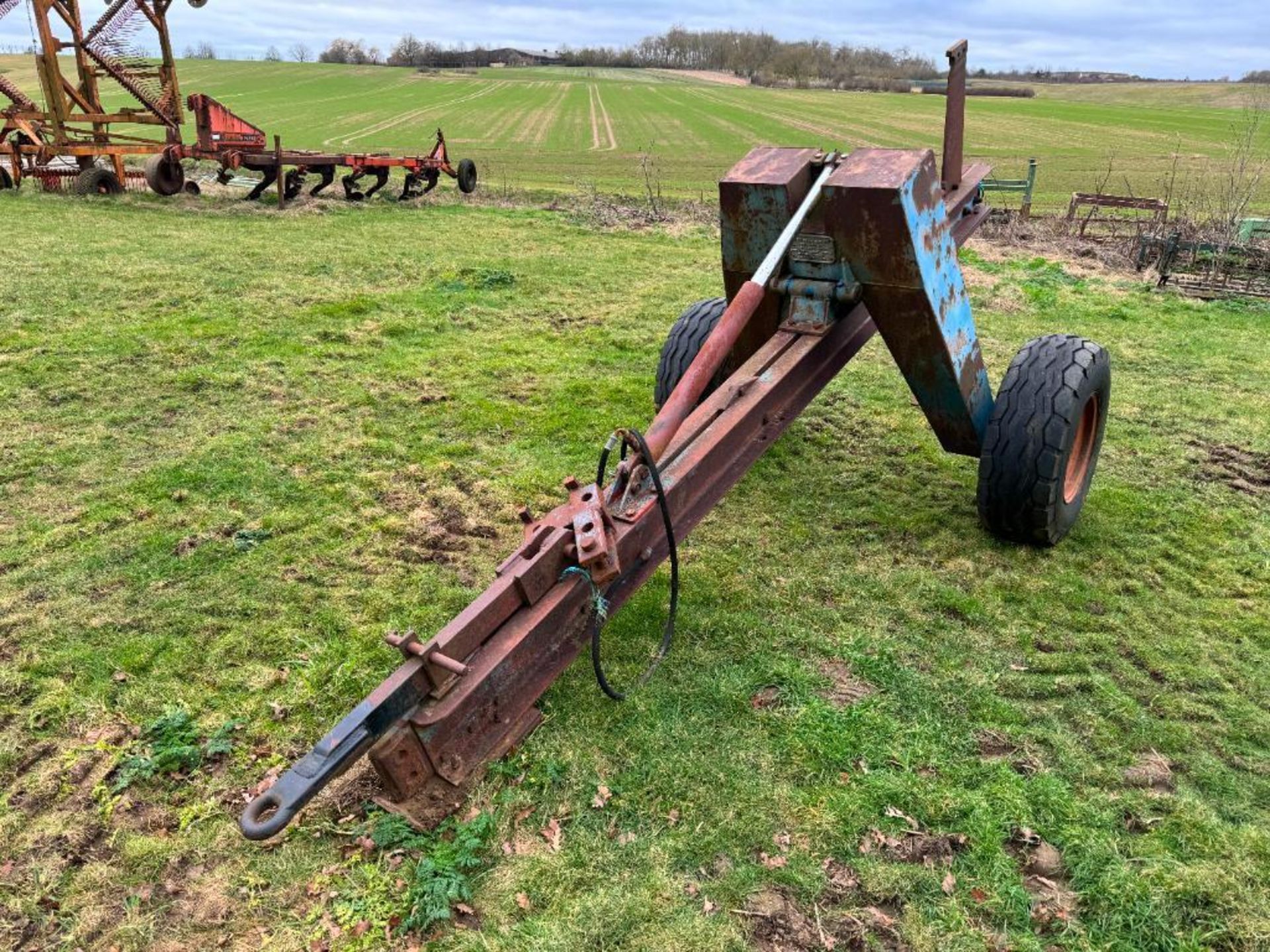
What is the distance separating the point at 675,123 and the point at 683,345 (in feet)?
135

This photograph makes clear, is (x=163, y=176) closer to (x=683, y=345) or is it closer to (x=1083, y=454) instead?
(x=683, y=345)

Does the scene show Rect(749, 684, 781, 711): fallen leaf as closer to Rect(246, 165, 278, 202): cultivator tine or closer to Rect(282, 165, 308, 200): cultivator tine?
Rect(246, 165, 278, 202): cultivator tine

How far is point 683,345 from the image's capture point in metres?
5.45

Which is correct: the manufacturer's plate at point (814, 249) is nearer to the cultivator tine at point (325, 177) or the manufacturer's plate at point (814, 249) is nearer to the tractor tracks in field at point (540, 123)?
the cultivator tine at point (325, 177)

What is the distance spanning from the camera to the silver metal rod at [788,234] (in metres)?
3.70

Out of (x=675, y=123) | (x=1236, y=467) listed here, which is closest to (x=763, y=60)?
(x=675, y=123)

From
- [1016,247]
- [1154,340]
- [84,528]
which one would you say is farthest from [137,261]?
[1016,247]

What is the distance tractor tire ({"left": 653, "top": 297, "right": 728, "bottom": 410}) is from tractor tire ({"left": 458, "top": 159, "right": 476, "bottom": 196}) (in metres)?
13.3

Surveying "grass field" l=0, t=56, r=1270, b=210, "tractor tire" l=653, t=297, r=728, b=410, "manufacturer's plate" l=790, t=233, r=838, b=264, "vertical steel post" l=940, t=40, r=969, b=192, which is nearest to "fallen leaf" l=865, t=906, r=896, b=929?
"manufacturer's plate" l=790, t=233, r=838, b=264

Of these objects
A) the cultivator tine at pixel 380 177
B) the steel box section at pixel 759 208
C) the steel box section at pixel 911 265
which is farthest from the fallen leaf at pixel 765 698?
the cultivator tine at pixel 380 177

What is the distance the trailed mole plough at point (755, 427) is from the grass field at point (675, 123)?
1585 centimetres

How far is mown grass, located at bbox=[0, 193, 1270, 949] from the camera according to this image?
103 inches

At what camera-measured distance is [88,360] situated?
6.94 metres

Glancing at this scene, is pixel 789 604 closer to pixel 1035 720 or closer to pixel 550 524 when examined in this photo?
pixel 1035 720
